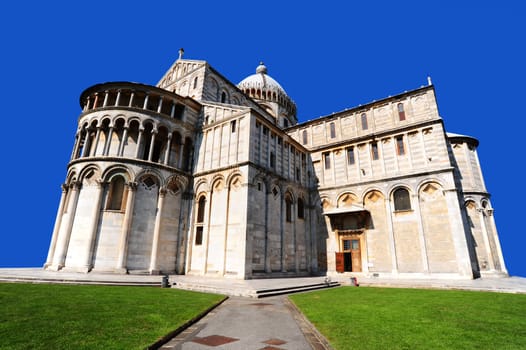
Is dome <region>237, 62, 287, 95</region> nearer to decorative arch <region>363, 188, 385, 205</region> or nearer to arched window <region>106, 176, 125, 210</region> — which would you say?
decorative arch <region>363, 188, 385, 205</region>

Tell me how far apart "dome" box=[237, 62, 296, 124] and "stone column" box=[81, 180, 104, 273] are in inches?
1218

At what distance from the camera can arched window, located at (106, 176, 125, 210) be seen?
A: 66.7 feet

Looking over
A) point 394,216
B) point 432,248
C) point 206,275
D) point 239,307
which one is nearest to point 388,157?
point 394,216

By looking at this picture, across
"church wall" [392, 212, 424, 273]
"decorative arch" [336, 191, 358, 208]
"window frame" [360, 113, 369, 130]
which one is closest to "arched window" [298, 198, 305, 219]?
"decorative arch" [336, 191, 358, 208]

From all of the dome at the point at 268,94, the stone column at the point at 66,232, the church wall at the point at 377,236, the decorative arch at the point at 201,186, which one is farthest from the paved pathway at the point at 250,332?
the dome at the point at 268,94

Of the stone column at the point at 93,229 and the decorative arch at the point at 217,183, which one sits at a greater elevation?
the decorative arch at the point at 217,183

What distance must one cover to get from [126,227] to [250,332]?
1641 centimetres

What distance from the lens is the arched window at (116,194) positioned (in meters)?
20.3

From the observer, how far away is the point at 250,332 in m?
6.36

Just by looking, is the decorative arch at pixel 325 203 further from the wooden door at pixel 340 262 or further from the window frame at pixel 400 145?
the window frame at pixel 400 145

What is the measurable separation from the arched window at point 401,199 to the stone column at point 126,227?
2224 centimetres

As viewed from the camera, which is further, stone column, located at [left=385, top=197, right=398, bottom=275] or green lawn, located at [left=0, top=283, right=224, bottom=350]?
stone column, located at [left=385, top=197, right=398, bottom=275]

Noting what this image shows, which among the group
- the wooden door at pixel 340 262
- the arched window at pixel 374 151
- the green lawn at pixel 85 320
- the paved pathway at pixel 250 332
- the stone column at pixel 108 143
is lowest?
the paved pathway at pixel 250 332

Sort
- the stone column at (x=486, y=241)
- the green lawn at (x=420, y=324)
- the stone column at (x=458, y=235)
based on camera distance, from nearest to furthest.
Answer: the green lawn at (x=420, y=324), the stone column at (x=458, y=235), the stone column at (x=486, y=241)
